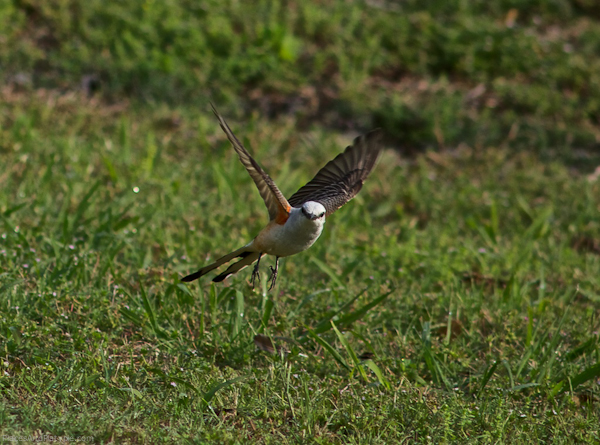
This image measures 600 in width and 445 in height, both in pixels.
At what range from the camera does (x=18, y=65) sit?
787 cm

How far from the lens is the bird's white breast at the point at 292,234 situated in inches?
129

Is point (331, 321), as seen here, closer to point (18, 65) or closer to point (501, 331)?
point (501, 331)

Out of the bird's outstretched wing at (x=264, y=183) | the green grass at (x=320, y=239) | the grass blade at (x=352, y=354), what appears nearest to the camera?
the bird's outstretched wing at (x=264, y=183)

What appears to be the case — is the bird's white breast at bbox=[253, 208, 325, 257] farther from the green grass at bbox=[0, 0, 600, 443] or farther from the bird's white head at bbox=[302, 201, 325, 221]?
the green grass at bbox=[0, 0, 600, 443]

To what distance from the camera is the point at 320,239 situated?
5496 mm

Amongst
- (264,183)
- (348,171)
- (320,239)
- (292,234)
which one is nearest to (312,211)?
(292,234)

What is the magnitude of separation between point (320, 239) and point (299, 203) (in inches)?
54.6

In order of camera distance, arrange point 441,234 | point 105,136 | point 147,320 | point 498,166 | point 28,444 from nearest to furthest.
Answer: point 28,444, point 147,320, point 441,234, point 105,136, point 498,166

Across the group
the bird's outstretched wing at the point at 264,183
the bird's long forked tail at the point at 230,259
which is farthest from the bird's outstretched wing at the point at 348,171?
the bird's outstretched wing at the point at 264,183

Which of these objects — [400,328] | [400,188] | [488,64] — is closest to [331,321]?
[400,328]

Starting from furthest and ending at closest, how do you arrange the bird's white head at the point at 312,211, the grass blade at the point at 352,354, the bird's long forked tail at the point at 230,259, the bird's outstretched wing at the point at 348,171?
the bird's outstretched wing at the point at 348,171, the grass blade at the point at 352,354, the bird's long forked tail at the point at 230,259, the bird's white head at the point at 312,211

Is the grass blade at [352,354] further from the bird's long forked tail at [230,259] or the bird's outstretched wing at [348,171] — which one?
the bird's outstretched wing at [348,171]

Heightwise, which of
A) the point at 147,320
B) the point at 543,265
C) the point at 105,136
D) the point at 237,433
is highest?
the point at 105,136

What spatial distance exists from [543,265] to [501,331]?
52.7 inches
